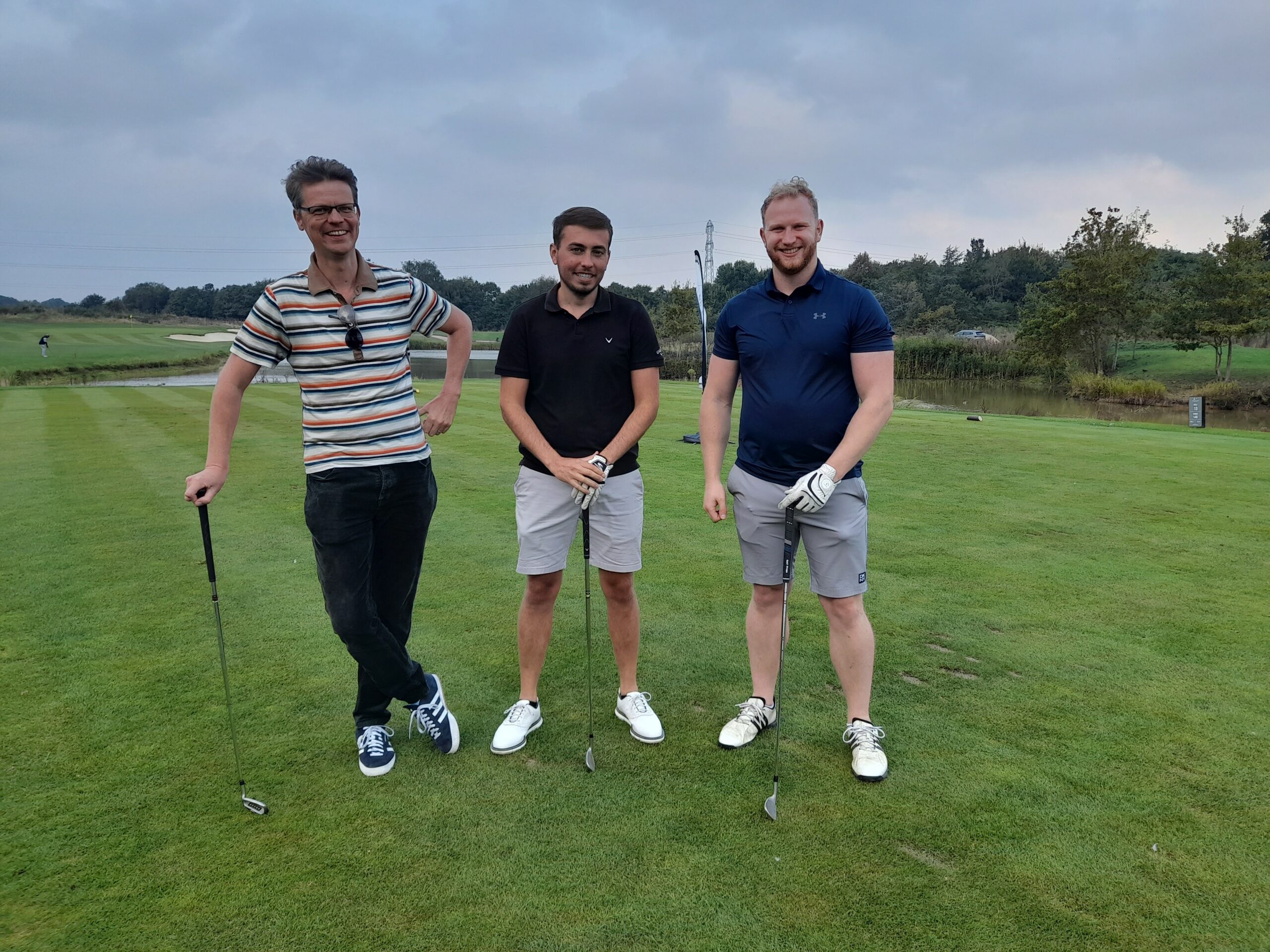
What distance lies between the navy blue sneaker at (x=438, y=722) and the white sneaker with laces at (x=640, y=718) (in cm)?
68

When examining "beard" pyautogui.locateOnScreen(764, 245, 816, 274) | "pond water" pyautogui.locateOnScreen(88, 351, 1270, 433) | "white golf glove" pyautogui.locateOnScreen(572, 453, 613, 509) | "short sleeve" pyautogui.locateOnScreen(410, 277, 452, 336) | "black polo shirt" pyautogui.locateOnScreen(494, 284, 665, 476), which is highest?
"beard" pyautogui.locateOnScreen(764, 245, 816, 274)

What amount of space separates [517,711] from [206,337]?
66.0 metres

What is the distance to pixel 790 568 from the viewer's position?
3248 mm

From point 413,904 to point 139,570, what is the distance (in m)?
4.30

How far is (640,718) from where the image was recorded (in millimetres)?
3406

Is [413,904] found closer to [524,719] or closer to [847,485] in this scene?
[524,719]

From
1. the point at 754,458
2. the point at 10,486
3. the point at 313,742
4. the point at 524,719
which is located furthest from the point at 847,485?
the point at 10,486

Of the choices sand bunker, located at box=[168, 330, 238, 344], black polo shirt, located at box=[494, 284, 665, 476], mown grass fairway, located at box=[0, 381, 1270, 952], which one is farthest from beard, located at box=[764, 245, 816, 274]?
sand bunker, located at box=[168, 330, 238, 344]

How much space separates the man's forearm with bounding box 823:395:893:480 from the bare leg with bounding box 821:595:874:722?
1.86ft

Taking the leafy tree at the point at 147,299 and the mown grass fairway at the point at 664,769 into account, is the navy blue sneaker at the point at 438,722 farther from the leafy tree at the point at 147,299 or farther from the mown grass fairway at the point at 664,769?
the leafy tree at the point at 147,299

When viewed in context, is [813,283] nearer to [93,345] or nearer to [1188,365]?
[1188,365]

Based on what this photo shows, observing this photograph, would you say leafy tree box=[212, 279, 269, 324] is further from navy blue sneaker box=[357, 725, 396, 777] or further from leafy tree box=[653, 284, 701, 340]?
navy blue sneaker box=[357, 725, 396, 777]

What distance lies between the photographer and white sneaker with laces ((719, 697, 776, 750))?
3.31 metres

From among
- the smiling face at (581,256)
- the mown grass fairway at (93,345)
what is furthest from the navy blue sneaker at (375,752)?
the mown grass fairway at (93,345)
